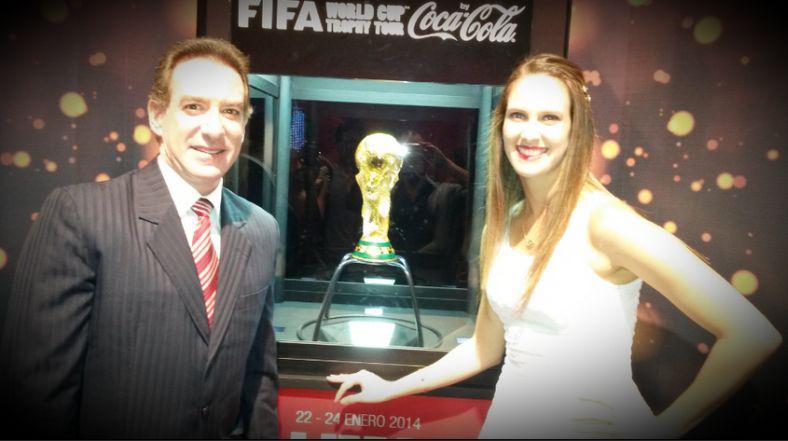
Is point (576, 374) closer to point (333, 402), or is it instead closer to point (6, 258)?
point (333, 402)

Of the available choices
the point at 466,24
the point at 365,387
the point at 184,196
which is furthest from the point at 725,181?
the point at 184,196

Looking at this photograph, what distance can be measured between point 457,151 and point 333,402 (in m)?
1.23

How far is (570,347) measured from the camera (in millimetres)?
1586

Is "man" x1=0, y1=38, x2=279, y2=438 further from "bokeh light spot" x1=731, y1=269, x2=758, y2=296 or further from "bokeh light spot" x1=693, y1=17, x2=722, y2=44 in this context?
"bokeh light spot" x1=731, y1=269, x2=758, y2=296

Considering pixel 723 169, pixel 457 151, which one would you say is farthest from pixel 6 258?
pixel 723 169

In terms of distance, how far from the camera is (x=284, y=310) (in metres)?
2.45

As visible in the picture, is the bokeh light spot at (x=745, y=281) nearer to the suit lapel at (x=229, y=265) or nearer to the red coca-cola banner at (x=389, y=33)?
the red coca-cola banner at (x=389, y=33)

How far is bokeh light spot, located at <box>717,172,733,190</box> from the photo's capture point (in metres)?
1.95

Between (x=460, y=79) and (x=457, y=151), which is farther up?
(x=460, y=79)

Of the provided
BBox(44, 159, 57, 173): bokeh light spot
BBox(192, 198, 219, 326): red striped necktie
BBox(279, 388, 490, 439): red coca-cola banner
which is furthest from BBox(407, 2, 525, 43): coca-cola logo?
BBox(44, 159, 57, 173): bokeh light spot

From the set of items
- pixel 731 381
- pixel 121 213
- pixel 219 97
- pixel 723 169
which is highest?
pixel 219 97

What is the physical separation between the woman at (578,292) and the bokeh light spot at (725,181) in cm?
66

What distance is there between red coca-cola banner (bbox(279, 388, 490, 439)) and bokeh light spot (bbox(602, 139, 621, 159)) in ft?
3.64

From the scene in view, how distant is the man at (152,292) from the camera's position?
1.37m
